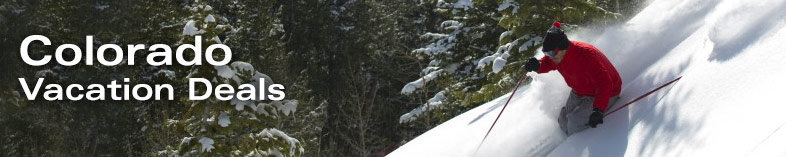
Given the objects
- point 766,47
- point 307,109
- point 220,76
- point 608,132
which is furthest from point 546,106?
point 307,109

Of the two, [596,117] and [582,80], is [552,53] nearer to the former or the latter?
[582,80]

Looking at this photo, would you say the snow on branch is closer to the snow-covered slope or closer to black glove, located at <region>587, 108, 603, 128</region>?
the snow-covered slope

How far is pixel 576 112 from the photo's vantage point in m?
7.14

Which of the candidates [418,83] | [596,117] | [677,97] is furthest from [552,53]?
[418,83]

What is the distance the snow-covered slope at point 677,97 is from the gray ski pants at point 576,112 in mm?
75

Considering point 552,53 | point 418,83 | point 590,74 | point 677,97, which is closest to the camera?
point 677,97

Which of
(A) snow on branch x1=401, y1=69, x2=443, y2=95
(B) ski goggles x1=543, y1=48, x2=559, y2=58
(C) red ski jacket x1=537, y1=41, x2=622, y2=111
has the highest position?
(B) ski goggles x1=543, y1=48, x2=559, y2=58

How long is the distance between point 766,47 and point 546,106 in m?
2.05

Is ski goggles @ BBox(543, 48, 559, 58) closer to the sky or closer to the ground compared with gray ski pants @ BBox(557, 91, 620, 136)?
closer to the sky

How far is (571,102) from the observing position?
7.26 meters

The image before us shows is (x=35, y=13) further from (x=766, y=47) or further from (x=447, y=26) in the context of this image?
(x=766, y=47)

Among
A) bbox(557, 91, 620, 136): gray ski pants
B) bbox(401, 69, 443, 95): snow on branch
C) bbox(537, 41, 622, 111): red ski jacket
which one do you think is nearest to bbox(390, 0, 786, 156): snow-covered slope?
bbox(557, 91, 620, 136): gray ski pants

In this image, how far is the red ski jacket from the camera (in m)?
6.93

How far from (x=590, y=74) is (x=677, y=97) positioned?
Answer: 821 mm
